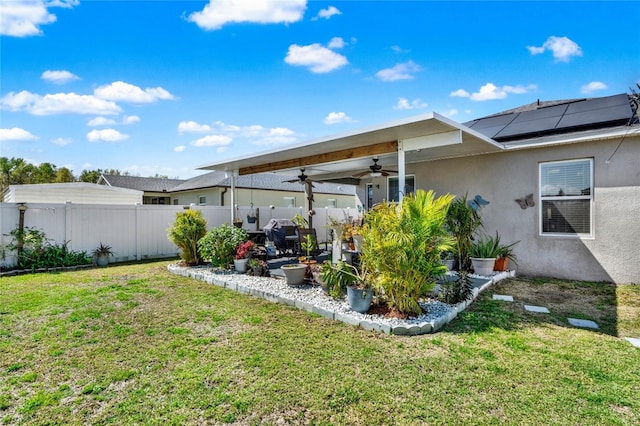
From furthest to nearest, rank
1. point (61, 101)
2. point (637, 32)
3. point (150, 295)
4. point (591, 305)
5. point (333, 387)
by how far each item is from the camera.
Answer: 1. point (61, 101)
2. point (637, 32)
3. point (150, 295)
4. point (591, 305)
5. point (333, 387)

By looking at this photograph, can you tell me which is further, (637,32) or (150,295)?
(637,32)

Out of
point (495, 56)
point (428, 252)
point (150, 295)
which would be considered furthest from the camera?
point (495, 56)

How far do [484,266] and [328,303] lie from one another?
3812 millimetres

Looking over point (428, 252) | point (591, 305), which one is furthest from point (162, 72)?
point (591, 305)

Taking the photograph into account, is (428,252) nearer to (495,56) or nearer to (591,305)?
Answer: (591,305)

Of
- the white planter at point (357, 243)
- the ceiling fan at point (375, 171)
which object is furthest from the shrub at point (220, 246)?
the ceiling fan at point (375, 171)

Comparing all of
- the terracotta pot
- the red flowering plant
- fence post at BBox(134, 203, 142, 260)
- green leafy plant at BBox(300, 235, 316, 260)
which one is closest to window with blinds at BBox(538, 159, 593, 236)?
the terracotta pot

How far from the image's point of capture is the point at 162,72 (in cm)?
1097

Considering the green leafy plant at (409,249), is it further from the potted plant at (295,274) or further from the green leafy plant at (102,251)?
the green leafy plant at (102,251)

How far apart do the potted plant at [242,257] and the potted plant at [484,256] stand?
502cm

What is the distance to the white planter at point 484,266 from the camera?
6.99 m

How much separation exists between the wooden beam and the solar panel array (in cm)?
347

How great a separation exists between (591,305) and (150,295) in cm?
746

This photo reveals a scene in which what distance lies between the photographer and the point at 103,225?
32.9 ft
